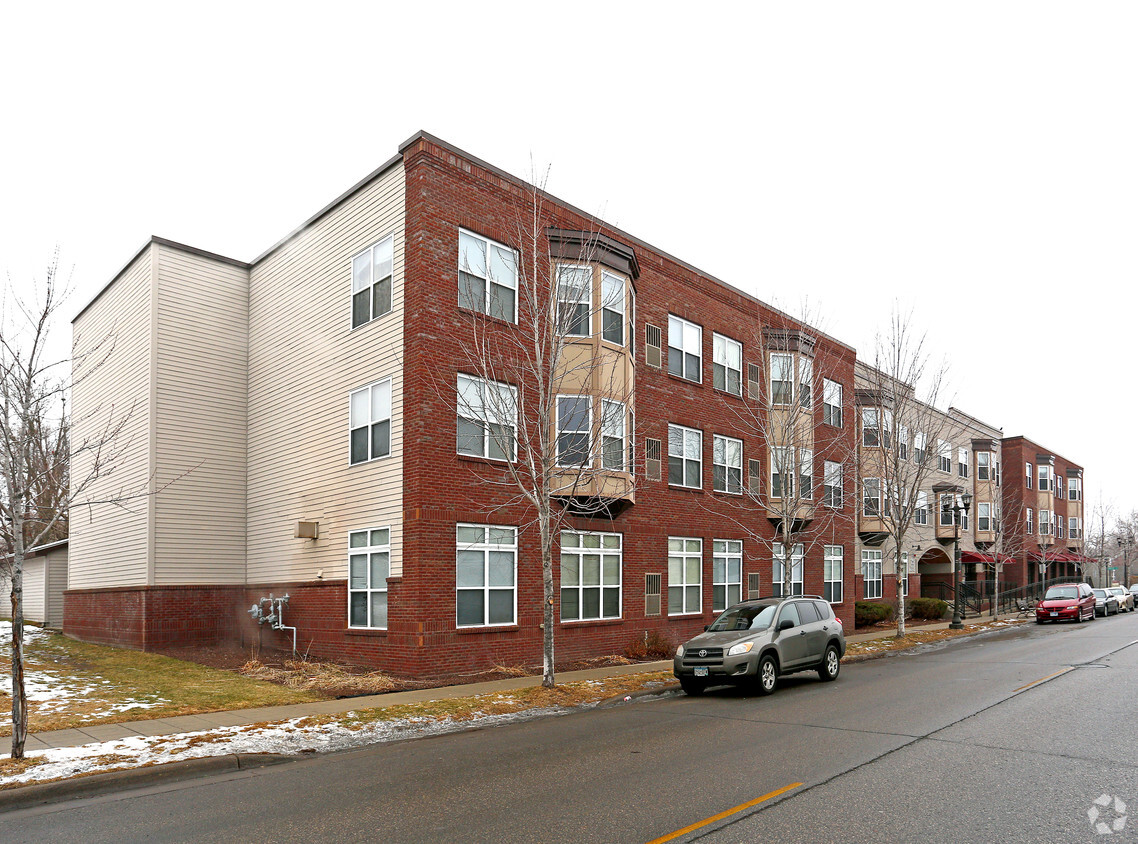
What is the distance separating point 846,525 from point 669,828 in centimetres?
2739

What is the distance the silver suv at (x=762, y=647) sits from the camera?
50.6ft

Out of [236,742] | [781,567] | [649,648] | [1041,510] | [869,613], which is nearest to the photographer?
[236,742]

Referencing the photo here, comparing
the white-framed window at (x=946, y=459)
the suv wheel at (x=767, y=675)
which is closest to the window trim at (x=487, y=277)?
the suv wheel at (x=767, y=675)

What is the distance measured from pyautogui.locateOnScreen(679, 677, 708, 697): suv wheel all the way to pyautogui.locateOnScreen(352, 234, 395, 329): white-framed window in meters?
9.95

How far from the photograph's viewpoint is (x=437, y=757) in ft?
34.1

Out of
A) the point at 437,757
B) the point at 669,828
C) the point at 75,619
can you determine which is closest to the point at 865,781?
the point at 669,828

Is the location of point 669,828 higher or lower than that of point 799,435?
lower

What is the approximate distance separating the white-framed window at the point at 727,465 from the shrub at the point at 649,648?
563cm

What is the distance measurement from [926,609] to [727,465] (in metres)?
18.9

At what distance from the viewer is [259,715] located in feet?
42.5

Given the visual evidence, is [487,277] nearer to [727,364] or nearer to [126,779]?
[727,364]

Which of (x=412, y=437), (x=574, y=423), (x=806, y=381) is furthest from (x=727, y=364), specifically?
(x=412, y=437)

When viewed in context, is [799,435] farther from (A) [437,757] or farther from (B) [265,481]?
(A) [437,757]

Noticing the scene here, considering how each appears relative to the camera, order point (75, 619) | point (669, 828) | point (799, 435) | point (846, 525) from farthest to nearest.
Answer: point (846, 525) < point (799, 435) < point (75, 619) < point (669, 828)
